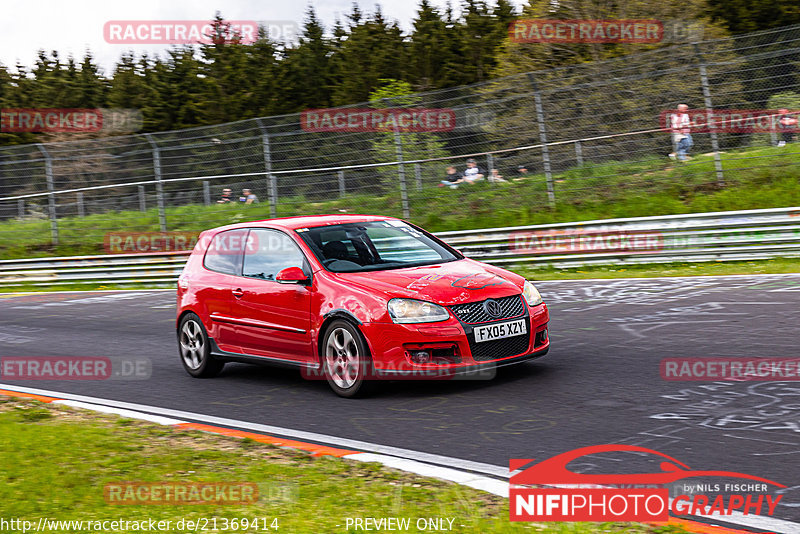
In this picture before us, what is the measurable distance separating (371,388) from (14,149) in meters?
18.3

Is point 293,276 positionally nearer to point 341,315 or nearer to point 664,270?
point 341,315

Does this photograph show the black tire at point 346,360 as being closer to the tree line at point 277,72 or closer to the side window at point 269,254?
the side window at point 269,254

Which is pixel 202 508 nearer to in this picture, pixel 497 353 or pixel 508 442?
pixel 508 442

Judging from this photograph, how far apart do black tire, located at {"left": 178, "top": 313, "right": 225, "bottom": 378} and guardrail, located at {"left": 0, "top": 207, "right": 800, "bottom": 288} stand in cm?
825

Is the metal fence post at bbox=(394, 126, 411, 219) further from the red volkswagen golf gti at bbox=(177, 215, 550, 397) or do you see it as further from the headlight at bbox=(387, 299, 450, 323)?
the headlight at bbox=(387, 299, 450, 323)

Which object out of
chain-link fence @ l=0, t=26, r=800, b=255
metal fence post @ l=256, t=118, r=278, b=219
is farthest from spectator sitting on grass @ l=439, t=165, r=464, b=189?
metal fence post @ l=256, t=118, r=278, b=219

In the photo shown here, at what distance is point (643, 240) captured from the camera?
604 inches

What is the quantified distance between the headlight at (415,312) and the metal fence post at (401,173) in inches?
441

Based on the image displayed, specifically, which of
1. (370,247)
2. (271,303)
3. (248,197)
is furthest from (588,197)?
(271,303)

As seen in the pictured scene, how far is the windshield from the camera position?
26.7 feet

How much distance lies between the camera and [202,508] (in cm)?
461

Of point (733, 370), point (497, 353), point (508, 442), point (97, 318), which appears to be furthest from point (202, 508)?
point (97, 318)

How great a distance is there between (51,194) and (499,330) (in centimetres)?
1825

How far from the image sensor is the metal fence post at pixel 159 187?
20969mm
